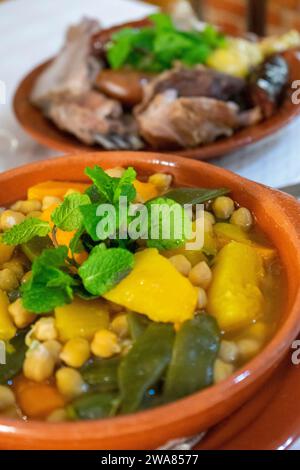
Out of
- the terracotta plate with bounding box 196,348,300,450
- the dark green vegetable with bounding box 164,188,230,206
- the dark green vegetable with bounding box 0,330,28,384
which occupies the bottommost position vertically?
the terracotta plate with bounding box 196,348,300,450

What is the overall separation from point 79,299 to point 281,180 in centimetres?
94

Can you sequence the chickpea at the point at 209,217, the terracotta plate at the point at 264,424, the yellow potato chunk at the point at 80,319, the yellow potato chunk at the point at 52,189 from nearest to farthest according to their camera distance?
1. the terracotta plate at the point at 264,424
2. the yellow potato chunk at the point at 80,319
3. the chickpea at the point at 209,217
4. the yellow potato chunk at the point at 52,189

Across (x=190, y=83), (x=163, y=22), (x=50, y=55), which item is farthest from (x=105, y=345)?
(x=50, y=55)

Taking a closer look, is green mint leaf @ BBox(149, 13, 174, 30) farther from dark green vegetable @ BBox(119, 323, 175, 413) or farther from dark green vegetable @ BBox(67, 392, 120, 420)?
dark green vegetable @ BBox(67, 392, 120, 420)

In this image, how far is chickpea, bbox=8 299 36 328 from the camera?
1.21 m

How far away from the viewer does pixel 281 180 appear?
194 cm

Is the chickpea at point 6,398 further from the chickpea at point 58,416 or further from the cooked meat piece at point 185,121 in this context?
the cooked meat piece at point 185,121

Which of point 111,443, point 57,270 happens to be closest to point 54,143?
point 57,270

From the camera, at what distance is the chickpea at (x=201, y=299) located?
1.21m

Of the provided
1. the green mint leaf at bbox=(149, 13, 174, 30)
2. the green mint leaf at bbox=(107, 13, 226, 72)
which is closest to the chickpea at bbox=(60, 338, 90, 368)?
the green mint leaf at bbox=(107, 13, 226, 72)

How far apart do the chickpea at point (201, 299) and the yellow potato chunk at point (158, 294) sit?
0.01m

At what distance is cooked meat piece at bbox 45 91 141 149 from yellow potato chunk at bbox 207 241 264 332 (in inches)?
32.0

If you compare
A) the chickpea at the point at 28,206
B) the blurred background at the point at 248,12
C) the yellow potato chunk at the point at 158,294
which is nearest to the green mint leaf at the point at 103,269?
the yellow potato chunk at the point at 158,294

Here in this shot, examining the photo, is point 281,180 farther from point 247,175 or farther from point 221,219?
point 221,219
